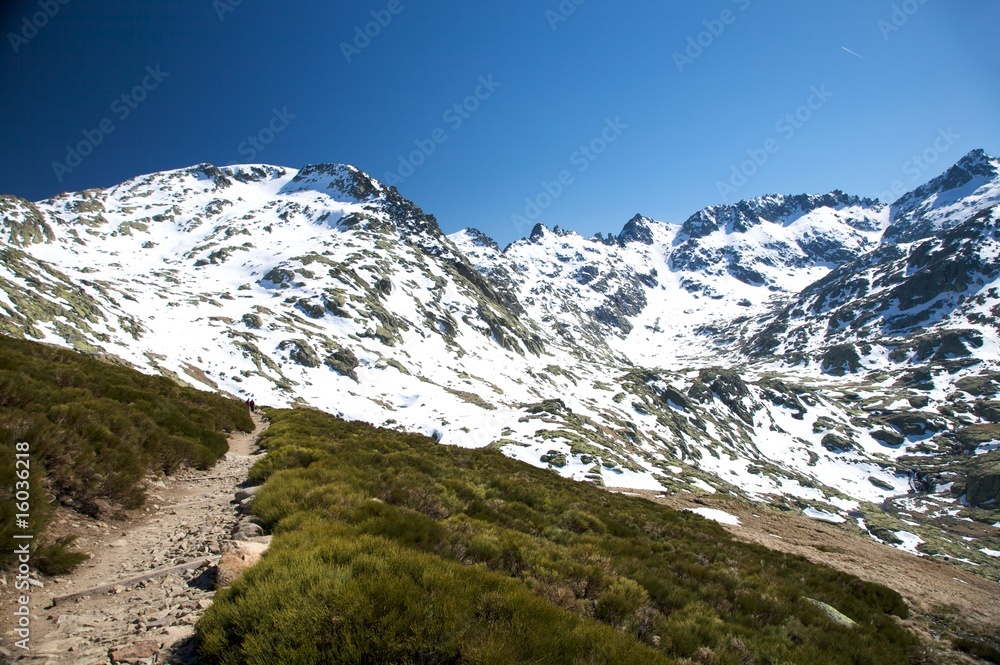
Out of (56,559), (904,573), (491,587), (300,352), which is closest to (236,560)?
(56,559)

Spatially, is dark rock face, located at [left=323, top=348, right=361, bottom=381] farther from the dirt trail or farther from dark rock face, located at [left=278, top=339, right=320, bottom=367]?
the dirt trail

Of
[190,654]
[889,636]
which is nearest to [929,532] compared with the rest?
[889,636]

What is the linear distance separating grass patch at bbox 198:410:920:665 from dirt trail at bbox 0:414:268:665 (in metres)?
0.86

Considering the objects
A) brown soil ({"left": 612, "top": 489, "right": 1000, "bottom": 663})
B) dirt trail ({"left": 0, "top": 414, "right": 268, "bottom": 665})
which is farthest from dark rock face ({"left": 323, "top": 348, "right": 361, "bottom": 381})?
dirt trail ({"left": 0, "top": 414, "right": 268, "bottom": 665})

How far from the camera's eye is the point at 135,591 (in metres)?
6.37

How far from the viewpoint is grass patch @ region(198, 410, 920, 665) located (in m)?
4.65

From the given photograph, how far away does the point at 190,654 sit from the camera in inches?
190

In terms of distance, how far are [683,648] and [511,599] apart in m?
4.23

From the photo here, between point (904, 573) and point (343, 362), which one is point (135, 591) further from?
point (343, 362)

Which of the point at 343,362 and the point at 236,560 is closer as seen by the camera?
the point at 236,560

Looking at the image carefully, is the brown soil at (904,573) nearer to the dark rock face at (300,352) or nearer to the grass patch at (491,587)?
the grass patch at (491,587)

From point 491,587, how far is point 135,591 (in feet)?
17.1

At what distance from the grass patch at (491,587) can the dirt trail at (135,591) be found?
0.86 metres

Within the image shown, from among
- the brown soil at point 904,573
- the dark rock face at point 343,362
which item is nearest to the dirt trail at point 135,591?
the brown soil at point 904,573
